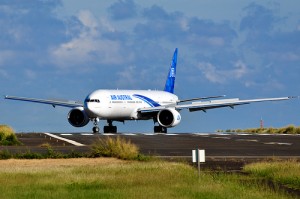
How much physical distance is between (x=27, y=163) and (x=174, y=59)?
53486mm

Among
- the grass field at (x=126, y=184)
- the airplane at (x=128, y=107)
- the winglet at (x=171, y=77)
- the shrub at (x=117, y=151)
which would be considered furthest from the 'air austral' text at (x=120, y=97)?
the grass field at (x=126, y=184)

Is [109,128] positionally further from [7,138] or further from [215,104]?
[7,138]

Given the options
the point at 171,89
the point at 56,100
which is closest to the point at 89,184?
the point at 56,100

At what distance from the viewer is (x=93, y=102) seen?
203ft

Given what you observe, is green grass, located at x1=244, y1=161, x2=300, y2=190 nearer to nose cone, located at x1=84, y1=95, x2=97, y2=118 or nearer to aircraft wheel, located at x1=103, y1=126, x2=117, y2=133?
nose cone, located at x1=84, y1=95, x2=97, y2=118

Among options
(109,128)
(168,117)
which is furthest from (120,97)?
(168,117)

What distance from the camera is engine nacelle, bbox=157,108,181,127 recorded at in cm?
6425

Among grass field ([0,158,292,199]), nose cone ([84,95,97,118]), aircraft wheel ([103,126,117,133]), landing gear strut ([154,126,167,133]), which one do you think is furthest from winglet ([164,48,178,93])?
grass field ([0,158,292,199])

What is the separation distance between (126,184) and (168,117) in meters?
45.4

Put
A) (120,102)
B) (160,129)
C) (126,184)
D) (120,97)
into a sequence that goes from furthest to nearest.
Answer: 1. (160,129)
2. (120,97)
3. (120,102)
4. (126,184)

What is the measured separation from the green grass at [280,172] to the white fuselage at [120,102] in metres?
36.5

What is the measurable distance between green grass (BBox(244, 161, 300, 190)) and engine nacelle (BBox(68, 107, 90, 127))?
39.9 meters

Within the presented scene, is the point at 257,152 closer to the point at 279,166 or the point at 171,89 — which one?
the point at 279,166

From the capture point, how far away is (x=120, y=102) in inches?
2554
